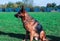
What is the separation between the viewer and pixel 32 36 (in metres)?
7.47

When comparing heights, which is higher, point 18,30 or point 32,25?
point 32,25

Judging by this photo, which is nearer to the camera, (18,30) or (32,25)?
(32,25)

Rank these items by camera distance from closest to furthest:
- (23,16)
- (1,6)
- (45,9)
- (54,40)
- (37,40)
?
(23,16) → (37,40) → (54,40) → (45,9) → (1,6)

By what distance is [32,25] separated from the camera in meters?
7.30

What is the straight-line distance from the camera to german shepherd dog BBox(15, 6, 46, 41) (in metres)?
7.18

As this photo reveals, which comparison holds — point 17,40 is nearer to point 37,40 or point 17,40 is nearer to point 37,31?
point 37,40

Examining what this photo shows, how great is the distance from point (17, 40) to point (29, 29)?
4.38ft

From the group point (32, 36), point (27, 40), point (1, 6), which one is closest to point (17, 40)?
point (27, 40)

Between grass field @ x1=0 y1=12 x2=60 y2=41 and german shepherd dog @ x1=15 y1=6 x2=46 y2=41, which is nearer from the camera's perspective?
german shepherd dog @ x1=15 y1=6 x2=46 y2=41

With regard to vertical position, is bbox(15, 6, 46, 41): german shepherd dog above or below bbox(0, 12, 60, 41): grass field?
above

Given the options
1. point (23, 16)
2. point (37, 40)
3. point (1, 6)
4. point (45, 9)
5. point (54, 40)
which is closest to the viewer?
point (23, 16)

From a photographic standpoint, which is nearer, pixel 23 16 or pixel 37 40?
pixel 23 16

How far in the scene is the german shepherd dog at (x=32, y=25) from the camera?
718 centimetres

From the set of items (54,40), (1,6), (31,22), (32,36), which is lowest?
(1,6)
